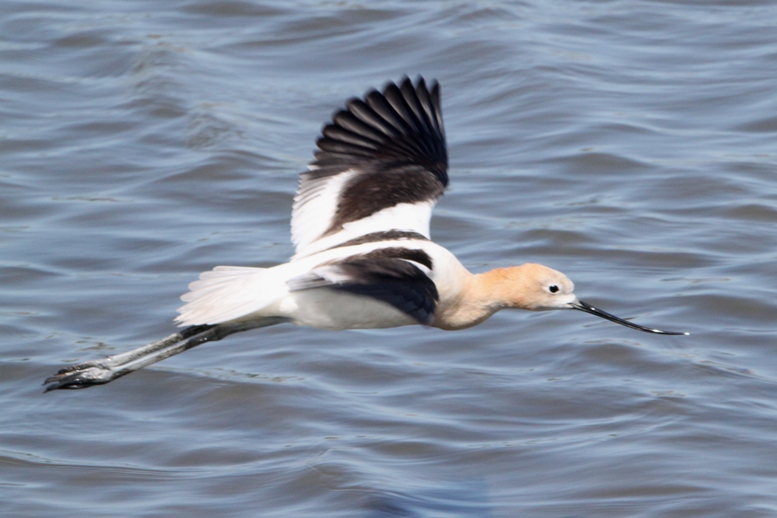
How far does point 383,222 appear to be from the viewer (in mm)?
5785

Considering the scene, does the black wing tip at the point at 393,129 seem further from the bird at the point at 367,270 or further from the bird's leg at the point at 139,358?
the bird's leg at the point at 139,358

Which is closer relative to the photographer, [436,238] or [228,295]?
[228,295]

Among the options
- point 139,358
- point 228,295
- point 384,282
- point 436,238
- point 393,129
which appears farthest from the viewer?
point 436,238

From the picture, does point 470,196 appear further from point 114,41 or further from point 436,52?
point 114,41

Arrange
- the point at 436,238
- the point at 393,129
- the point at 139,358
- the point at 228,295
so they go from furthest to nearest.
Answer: the point at 436,238 < the point at 393,129 < the point at 139,358 < the point at 228,295

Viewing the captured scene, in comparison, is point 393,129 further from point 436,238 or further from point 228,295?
point 436,238

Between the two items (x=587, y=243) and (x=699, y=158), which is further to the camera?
(x=699, y=158)

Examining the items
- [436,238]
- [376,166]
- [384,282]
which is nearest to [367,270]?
[384,282]

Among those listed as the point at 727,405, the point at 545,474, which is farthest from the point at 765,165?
the point at 545,474

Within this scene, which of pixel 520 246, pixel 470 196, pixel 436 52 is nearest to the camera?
pixel 520 246

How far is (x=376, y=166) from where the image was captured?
240 inches

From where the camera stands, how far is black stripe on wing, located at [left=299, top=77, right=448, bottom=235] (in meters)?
5.98

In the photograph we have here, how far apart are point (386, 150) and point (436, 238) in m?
2.47

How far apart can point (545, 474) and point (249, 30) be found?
7.11m
